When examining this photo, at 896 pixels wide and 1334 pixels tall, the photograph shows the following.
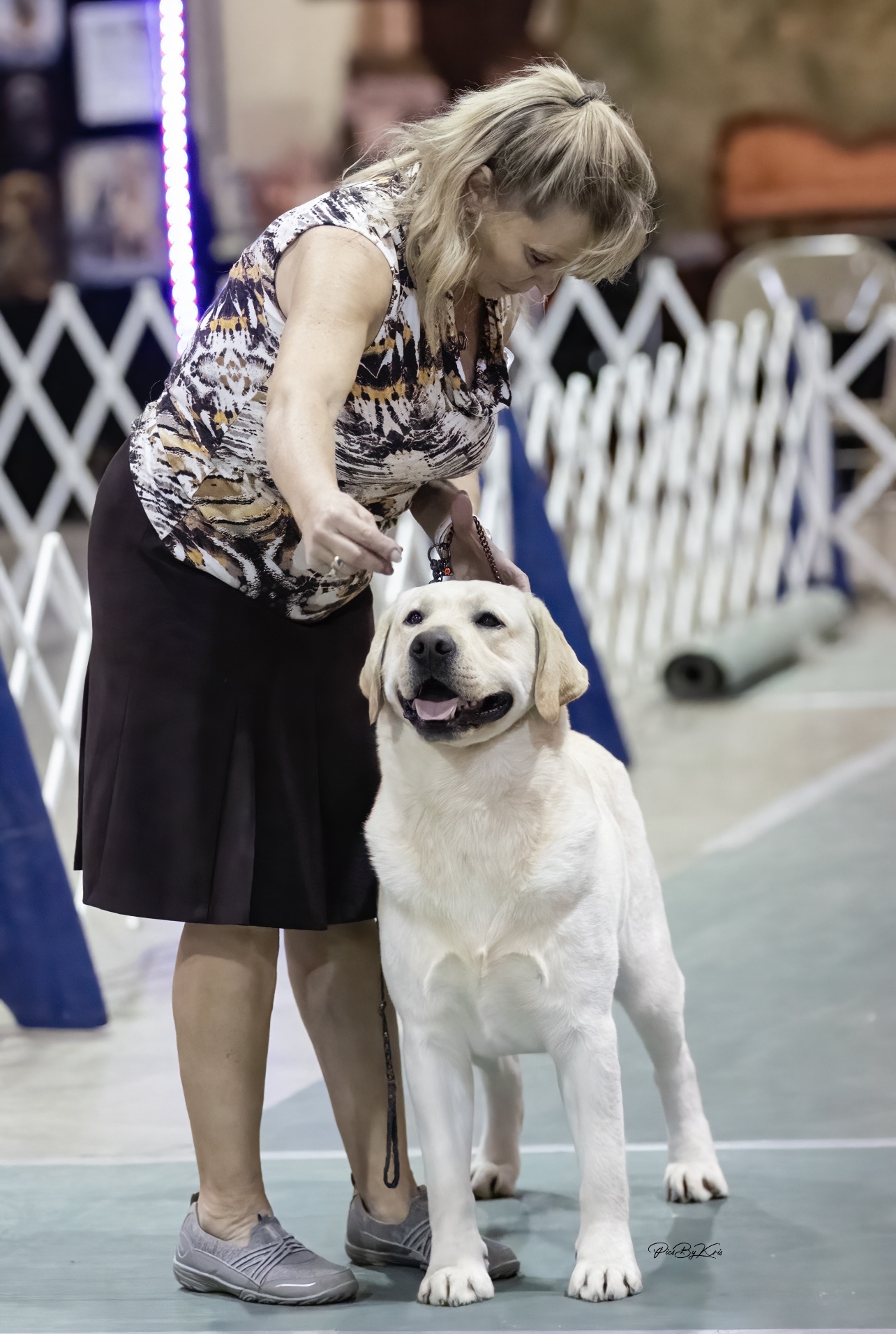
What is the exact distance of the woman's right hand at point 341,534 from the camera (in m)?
1.50

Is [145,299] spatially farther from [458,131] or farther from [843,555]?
[458,131]

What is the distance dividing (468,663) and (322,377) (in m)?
0.35

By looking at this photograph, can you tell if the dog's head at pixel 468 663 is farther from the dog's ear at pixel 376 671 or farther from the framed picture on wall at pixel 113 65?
the framed picture on wall at pixel 113 65

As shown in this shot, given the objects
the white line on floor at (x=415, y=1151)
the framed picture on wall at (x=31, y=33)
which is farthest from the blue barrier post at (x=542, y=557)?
the framed picture on wall at (x=31, y=33)

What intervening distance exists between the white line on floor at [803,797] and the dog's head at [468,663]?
6.88 feet

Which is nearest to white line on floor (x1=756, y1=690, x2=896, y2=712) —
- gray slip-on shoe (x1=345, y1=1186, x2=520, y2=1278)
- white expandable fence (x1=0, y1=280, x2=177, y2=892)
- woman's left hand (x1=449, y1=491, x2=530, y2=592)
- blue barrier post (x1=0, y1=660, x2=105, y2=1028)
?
white expandable fence (x1=0, y1=280, x2=177, y2=892)

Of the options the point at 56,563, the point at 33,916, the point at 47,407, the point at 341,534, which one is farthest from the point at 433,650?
the point at 47,407

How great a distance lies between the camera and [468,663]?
177cm

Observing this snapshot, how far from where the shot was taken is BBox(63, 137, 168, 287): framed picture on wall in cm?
1009

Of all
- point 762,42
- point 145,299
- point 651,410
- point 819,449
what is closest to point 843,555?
point 819,449

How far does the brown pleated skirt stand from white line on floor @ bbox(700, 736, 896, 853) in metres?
2.08

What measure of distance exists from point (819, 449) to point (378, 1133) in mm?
5139

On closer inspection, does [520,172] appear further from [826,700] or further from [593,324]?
[593,324]

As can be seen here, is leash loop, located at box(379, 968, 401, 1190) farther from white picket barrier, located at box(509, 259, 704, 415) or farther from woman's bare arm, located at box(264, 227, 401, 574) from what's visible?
white picket barrier, located at box(509, 259, 704, 415)
